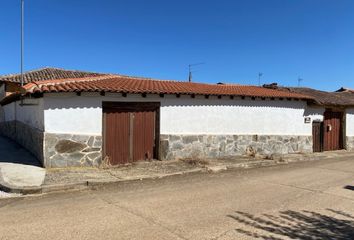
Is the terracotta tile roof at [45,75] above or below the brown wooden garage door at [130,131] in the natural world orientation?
above

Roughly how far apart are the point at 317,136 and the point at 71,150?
13.4 metres

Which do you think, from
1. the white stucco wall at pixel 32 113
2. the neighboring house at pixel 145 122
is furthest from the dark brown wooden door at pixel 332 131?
the white stucco wall at pixel 32 113

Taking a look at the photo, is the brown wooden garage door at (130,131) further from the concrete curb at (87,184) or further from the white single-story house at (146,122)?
the concrete curb at (87,184)

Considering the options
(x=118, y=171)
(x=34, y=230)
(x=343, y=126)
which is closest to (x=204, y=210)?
(x=34, y=230)

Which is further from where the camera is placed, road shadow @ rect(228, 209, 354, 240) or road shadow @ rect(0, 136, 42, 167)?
road shadow @ rect(0, 136, 42, 167)

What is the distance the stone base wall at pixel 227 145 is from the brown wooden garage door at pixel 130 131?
581 millimetres

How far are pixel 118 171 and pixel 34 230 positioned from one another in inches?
205

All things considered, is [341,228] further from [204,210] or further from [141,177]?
[141,177]

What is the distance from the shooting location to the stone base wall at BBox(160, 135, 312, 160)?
1316 centimetres

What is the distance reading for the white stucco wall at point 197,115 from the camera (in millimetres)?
10797

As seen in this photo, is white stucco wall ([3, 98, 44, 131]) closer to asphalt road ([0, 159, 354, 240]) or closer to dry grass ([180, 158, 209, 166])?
asphalt road ([0, 159, 354, 240])

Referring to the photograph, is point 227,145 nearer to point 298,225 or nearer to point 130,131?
point 130,131

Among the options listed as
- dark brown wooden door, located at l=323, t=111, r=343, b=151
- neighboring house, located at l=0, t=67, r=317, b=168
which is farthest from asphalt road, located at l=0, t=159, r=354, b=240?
dark brown wooden door, located at l=323, t=111, r=343, b=151

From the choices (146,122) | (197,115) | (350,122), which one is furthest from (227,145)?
(350,122)
